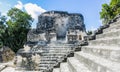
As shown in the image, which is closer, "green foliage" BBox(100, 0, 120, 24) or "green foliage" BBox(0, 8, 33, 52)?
"green foliage" BBox(100, 0, 120, 24)

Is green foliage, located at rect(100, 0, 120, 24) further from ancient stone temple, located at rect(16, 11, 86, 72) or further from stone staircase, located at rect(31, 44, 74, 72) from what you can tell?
stone staircase, located at rect(31, 44, 74, 72)

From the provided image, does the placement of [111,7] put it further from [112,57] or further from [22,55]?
[112,57]

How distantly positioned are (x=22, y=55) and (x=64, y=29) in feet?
16.7

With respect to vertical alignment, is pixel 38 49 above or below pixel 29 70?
above

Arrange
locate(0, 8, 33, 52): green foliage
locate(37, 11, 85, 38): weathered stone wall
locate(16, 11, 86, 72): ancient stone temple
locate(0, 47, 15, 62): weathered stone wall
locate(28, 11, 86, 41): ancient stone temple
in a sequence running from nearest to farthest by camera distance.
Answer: locate(16, 11, 86, 72): ancient stone temple < locate(0, 47, 15, 62): weathered stone wall < locate(28, 11, 86, 41): ancient stone temple < locate(37, 11, 85, 38): weathered stone wall < locate(0, 8, 33, 52): green foliage

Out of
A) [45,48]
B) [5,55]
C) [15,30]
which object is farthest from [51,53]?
[15,30]

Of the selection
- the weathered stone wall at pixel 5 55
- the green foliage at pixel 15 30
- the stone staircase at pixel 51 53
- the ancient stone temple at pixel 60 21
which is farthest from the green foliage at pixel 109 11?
the green foliage at pixel 15 30

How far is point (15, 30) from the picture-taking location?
21219 millimetres

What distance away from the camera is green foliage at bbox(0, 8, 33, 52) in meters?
21.2

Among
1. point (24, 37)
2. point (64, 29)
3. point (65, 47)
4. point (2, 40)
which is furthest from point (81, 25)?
point (2, 40)

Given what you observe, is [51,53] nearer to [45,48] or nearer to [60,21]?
[45,48]

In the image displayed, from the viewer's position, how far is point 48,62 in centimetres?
865

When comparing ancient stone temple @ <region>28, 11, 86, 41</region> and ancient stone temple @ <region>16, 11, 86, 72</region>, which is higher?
ancient stone temple @ <region>28, 11, 86, 41</region>

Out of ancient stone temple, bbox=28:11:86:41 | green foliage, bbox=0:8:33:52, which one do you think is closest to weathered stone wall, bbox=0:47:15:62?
ancient stone temple, bbox=28:11:86:41
